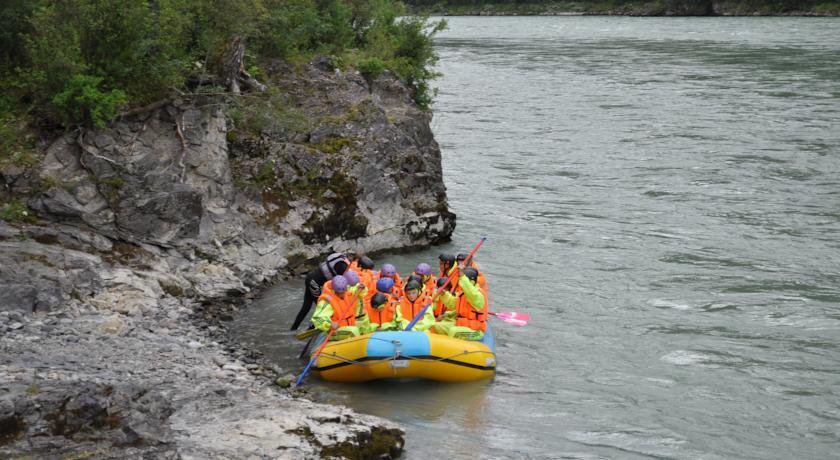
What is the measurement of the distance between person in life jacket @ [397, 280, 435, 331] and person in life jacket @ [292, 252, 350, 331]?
130cm

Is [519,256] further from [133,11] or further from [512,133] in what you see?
[512,133]

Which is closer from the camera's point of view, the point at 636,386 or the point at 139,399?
the point at 139,399

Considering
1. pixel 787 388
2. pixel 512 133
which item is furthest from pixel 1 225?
pixel 512 133

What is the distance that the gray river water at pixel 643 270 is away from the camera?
10.6m

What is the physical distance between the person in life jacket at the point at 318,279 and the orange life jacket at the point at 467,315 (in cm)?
186

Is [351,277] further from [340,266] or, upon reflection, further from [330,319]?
[330,319]

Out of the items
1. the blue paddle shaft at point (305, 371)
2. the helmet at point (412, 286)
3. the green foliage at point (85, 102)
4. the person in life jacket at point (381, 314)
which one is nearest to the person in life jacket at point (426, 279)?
the helmet at point (412, 286)

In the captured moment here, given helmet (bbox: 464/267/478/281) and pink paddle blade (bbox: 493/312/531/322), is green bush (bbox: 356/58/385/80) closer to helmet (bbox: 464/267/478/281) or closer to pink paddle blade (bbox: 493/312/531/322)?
pink paddle blade (bbox: 493/312/531/322)

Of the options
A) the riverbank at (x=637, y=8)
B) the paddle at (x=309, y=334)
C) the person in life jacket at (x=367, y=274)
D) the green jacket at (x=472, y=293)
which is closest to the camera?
the paddle at (x=309, y=334)

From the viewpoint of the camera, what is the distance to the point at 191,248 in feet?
46.6

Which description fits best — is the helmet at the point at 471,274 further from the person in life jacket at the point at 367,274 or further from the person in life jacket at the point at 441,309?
the person in life jacket at the point at 367,274

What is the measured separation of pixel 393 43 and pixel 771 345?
11645 mm

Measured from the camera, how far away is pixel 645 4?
241 ft

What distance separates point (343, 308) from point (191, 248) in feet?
10.2
